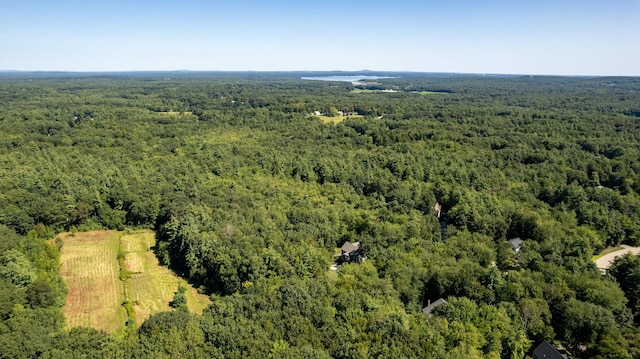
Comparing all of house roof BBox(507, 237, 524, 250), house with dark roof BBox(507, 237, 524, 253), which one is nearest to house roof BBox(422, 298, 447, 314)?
house with dark roof BBox(507, 237, 524, 253)

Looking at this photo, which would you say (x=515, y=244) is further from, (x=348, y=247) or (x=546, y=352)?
(x=546, y=352)

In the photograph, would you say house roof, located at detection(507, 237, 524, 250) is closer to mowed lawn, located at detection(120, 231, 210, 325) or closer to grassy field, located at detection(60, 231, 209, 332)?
mowed lawn, located at detection(120, 231, 210, 325)

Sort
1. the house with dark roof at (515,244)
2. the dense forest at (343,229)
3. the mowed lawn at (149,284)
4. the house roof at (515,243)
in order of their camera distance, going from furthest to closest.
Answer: the house roof at (515,243), the house with dark roof at (515,244), the mowed lawn at (149,284), the dense forest at (343,229)

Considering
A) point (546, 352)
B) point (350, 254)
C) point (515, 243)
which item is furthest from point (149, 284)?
point (515, 243)

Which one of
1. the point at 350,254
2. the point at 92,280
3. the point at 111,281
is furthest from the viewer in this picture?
the point at 350,254

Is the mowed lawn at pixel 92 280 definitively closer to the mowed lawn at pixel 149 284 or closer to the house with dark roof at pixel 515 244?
the mowed lawn at pixel 149 284

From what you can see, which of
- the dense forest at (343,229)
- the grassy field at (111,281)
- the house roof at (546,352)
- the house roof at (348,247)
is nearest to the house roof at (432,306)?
the dense forest at (343,229)

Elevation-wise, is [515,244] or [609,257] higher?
[515,244]

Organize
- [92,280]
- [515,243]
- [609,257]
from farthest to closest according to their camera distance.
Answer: [515,243] → [609,257] → [92,280]
